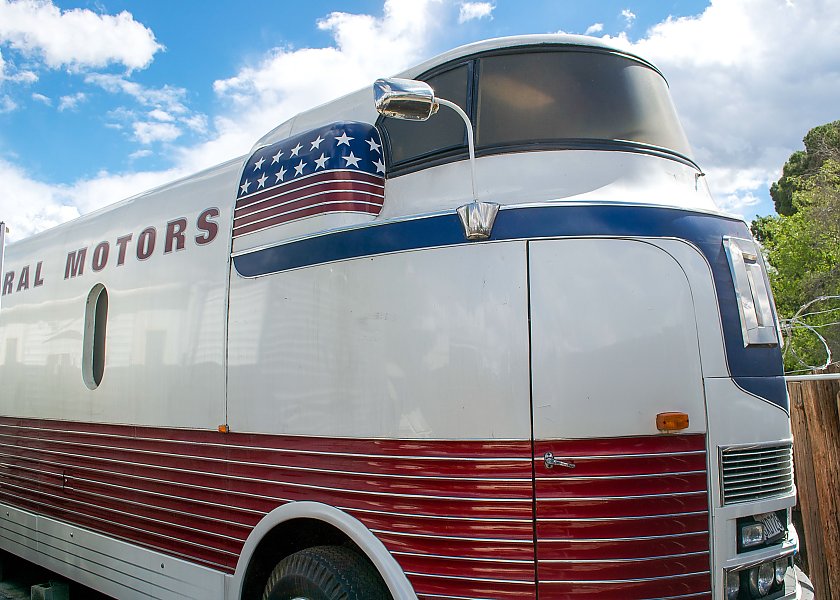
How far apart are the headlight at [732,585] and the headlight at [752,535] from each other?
0.12m

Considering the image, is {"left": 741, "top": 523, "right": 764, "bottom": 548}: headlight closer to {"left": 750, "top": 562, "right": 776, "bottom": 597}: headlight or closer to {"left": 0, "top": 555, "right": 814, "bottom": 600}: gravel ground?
{"left": 750, "top": 562, "right": 776, "bottom": 597}: headlight

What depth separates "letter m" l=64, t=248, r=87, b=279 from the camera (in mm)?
5391

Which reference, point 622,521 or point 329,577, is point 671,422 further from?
point 329,577

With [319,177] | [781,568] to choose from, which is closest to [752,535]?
[781,568]

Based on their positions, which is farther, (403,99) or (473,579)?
(403,99)

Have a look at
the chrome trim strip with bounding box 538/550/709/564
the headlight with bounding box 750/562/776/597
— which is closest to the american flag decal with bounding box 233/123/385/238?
the chrome trim strip with bounding box 538/550/709/564

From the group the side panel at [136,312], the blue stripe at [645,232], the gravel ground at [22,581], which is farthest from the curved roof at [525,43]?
the gravel ground at [22,581]

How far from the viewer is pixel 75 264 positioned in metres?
5.47

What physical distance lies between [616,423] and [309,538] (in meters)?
1.84

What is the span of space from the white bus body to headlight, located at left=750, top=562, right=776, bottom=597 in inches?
0.7

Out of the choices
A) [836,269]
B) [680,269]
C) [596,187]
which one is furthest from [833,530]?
[836,269]

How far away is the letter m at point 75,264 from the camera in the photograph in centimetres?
539

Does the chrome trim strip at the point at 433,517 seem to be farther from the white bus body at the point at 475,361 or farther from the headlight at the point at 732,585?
the headlight at the point at 732,585

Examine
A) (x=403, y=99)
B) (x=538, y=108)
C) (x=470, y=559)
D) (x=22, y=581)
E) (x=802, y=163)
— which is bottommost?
(x=22, y=581)
